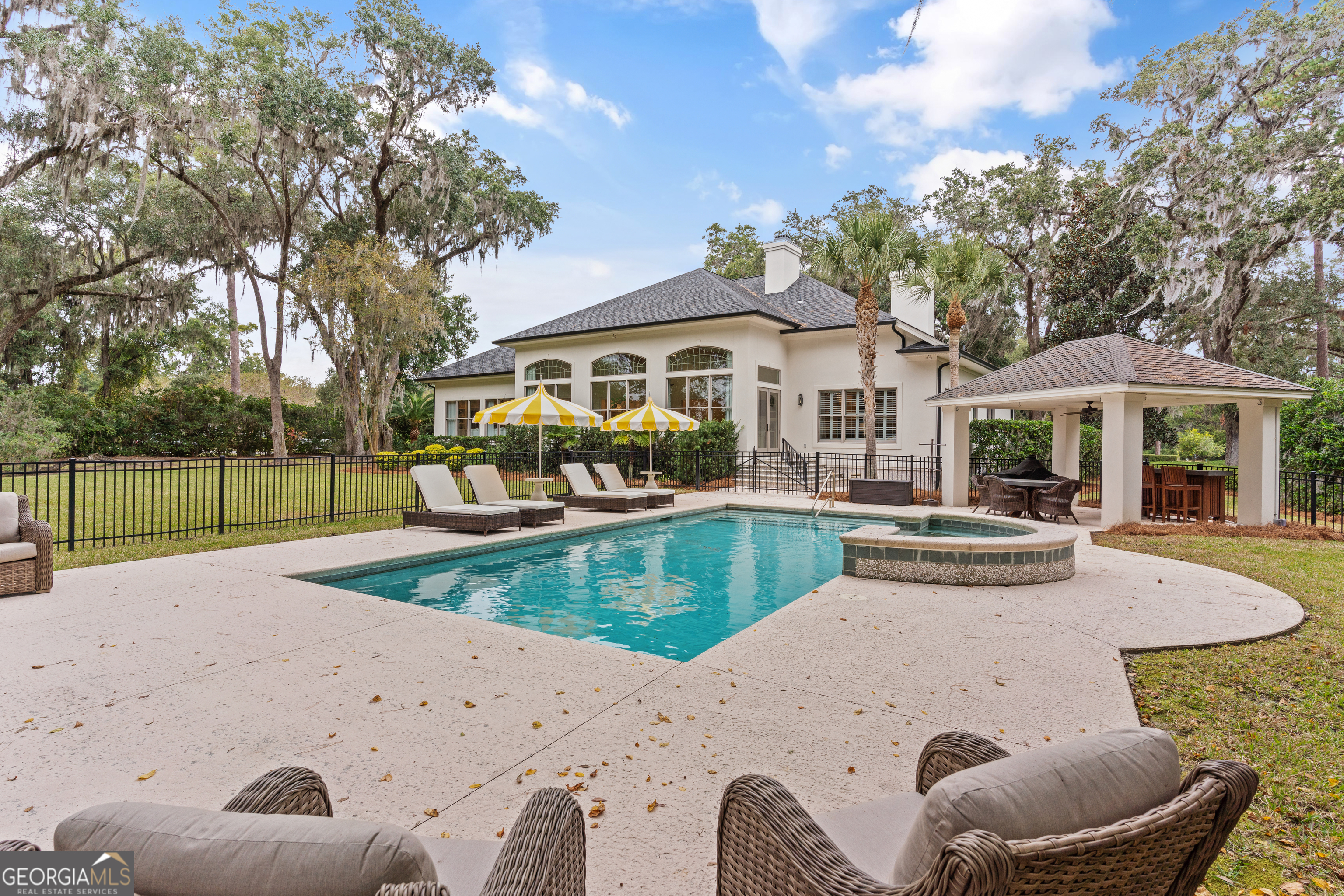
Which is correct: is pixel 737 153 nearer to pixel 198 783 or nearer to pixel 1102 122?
pixel 1102 122

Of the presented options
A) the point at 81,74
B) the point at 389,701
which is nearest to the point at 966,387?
the point at 389,701

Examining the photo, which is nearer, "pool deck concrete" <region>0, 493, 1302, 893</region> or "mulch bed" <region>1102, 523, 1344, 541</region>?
"pool deck concrete" <region>0, 493, 1302, 893</region>

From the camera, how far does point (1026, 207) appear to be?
82.7ft

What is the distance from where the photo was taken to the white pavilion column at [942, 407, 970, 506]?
45.6 feet

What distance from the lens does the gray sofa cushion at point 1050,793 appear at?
1189mm

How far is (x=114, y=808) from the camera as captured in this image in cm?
114

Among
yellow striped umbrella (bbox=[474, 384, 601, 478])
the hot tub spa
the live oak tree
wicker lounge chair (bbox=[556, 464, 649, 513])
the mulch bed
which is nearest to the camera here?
the hot tub spa

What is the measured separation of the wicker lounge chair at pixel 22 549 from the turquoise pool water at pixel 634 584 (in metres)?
2.34

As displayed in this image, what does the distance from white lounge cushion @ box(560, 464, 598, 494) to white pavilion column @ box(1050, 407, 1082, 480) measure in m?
10.5

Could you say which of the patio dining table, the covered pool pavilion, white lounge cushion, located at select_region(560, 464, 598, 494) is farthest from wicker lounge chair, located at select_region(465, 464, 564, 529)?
the covered pool pavilion

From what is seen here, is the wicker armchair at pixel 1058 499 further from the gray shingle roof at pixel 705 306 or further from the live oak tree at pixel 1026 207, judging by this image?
the live oak tree at pixel 1026 207

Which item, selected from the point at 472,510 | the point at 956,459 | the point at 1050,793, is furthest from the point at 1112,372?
the point at 1050,793

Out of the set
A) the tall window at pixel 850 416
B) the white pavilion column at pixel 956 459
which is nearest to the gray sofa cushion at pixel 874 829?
the white pavilion column at pixel 956 459

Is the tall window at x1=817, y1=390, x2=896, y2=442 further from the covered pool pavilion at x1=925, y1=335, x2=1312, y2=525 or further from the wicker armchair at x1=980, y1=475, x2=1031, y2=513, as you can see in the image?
the wicker armchair at x1=980, y1=475, x2=1031, y2=513
